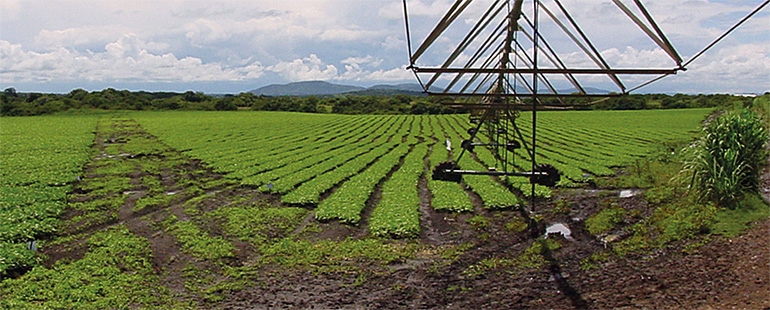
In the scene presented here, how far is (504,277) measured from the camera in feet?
31.5

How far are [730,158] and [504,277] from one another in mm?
6882

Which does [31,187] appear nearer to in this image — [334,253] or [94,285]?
[94,285]

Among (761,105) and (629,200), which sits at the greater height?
(761,105)

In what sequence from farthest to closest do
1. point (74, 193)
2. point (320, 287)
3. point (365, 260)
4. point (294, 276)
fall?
1. point (74, 193)
2. point (365, 260)
3. point (294, 276)
4. point (320, 287)

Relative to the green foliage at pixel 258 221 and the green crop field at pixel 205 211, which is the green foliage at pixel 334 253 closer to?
the green crop field at pixel 205 211

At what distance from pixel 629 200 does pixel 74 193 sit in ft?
68.1

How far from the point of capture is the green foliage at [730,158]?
38.2 ft

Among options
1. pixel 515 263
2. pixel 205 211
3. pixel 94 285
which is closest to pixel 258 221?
pixel 205 211

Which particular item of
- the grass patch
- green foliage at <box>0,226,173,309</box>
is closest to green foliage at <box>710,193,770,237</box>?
the grass patch

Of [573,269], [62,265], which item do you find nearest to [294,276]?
[62,265]

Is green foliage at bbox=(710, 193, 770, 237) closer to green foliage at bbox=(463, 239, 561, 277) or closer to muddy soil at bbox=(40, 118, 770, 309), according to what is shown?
muddy soil at bbox=(40, 118, 770, 309)

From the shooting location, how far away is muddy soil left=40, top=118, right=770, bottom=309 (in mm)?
7586

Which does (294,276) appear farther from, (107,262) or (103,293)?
(107,262)

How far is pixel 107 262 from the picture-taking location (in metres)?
10.5
